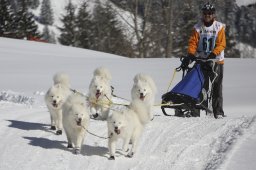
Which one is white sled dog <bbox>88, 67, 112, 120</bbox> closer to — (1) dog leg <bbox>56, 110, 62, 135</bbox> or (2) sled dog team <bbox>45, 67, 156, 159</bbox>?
(2) sled dog team <bbox>45, 67, 156, 159</bbox>

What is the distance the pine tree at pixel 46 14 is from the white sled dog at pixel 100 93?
69574 mm

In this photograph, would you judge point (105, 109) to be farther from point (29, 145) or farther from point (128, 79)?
point (128, 79)

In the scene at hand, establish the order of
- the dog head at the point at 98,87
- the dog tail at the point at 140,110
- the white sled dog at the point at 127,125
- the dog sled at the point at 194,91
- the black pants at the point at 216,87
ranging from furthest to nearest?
the black pants at the point at 216,87, the dog sled at the point at 194,91, the dog head at the point at 98,87, the dog tail at the point at 140,110, the white sled dog at the point at 127,125

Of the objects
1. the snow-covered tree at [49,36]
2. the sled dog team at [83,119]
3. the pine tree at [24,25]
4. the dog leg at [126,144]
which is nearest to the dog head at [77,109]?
the sled dog team at [83,119]

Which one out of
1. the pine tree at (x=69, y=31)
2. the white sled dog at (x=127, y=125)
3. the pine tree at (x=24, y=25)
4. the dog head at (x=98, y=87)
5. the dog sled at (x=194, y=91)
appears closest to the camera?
the white sled dog at (x=127, y=125)

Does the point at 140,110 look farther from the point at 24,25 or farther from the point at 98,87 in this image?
the point at 24,25

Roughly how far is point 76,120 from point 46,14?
73673mm

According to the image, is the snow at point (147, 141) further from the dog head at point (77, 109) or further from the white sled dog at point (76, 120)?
the dog head at point (77, 109)

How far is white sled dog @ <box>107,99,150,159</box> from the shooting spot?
5594 millimetres

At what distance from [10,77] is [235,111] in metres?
6.20

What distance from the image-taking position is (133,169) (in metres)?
5.43

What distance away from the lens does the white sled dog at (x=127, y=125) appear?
5594 millimetres

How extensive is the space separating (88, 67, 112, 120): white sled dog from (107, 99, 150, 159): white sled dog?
5.89 ft

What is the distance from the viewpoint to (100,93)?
7.89m
